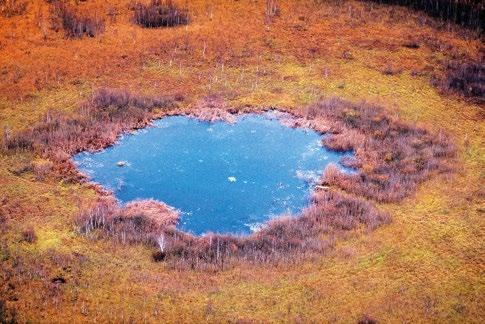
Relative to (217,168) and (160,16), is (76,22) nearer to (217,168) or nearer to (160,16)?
(160,16)

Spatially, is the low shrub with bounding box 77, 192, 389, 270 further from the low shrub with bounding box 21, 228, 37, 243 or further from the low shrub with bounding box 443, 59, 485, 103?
the low shrub with bounding box 443, 59, 485, 103

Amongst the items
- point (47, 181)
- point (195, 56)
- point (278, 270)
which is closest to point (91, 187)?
point (47, 181)

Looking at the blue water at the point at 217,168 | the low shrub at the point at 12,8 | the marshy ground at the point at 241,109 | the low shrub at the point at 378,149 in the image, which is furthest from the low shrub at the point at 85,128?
the low shrub at the point at 12,8

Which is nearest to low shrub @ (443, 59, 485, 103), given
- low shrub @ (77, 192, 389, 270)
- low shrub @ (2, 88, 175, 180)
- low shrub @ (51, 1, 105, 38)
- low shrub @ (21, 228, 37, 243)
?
low shrub @ (77, 192, 389, 270)

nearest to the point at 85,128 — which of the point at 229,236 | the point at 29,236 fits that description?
the point at 29,236

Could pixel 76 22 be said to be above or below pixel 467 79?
above

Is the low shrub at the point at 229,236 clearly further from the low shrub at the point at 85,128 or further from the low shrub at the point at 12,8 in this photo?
the low shrub at the point at 12,8
